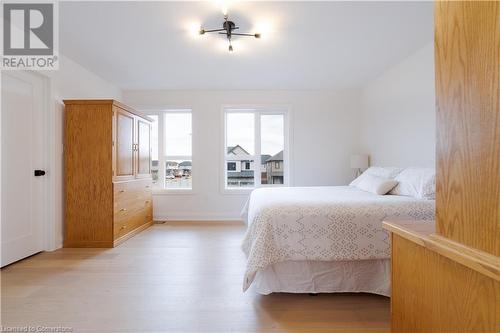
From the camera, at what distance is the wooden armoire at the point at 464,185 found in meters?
0.56

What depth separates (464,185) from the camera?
2.10 ft

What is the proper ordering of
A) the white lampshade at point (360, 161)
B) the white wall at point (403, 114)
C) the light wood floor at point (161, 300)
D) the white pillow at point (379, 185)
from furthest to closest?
the white lampshade at point (360, 161) → the white wall at point (403, 114) → the white pillow at point (379, 185) → the light wood floor at point (161, 300)

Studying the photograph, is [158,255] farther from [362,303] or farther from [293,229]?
[362,303]

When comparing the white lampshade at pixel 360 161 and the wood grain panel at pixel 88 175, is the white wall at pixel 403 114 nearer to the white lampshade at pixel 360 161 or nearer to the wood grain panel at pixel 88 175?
the white lampshade at pixel 360 161

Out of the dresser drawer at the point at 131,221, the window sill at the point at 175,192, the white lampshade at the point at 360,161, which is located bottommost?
the dresser drawer at the point at 131,221

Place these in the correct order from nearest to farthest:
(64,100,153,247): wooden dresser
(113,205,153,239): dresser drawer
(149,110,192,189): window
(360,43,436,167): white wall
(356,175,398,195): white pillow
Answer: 1. (356,175,398,195): white pillow
2. (360,43,436,167): white wall
3. (64,100,153,247): wooden dresser
4. (113,205,153,239): dresser drawer
5. (149,110,192,189): window

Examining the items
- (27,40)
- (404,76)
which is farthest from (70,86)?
(404,76)

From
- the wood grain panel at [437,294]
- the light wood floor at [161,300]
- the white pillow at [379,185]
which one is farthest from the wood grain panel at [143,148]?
the wood grain panel at [437,294]

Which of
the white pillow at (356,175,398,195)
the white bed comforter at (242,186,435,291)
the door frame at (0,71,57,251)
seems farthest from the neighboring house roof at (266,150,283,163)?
the door frame at (0,71,57,251)

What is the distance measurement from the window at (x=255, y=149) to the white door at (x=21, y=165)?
9.23 ft

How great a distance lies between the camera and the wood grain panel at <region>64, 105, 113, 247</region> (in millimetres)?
3172

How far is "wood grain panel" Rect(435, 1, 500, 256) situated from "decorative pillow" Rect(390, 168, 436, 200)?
71.6 inches

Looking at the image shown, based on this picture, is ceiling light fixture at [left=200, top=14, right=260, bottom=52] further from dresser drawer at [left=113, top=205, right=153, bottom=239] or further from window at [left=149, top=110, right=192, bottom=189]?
dresser drawer at [left=113, top=205, right=153, bottom=239]

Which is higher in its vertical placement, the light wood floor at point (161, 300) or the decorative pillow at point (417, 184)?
the decorative pillow at point (417, 184)
